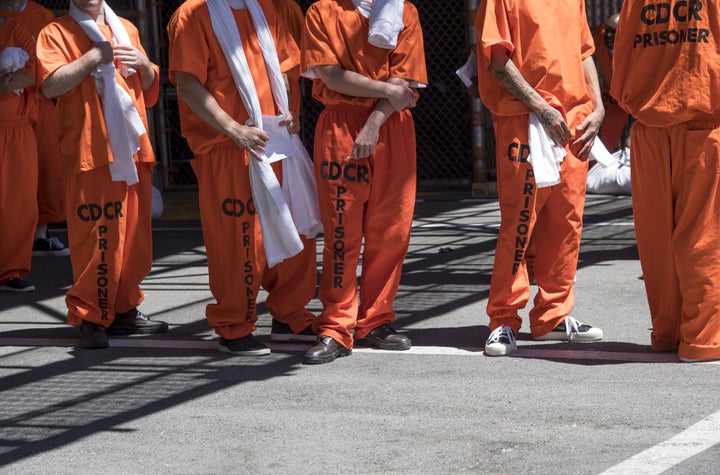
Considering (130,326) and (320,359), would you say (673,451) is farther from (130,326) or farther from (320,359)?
(130,326)

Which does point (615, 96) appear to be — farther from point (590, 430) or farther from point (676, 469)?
point (676, 469)

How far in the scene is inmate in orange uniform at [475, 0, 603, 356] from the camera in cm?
600

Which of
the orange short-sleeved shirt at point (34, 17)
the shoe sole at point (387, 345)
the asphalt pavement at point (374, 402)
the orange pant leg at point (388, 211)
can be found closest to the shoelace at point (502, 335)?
the asphalt pavement at point (374, 402)

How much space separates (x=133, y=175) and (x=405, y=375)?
6.39 ft

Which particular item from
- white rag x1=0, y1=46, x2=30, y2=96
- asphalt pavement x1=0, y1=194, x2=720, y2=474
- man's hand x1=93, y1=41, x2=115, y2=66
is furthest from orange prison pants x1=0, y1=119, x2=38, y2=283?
man's hand x1=93, y1=41, x2=115, y2=66

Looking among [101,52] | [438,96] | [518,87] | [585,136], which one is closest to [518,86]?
[518,87]

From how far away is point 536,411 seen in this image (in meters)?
5.12

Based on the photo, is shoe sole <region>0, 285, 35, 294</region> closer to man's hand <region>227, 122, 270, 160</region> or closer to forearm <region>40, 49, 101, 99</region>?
forearm <region>40, 49, 101, 99</region>

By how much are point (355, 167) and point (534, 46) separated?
3.35ft

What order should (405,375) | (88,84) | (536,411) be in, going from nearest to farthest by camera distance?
(536,411), (405,375), (88,84)

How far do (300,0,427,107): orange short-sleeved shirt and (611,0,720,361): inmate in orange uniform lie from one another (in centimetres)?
101

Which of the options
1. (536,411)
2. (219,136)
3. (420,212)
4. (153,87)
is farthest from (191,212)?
(536,411)

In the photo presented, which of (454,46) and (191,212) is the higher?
(454,46)

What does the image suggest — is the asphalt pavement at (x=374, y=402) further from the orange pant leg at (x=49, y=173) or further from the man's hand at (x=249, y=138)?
the orange pant leg at (x=49, y=173)
